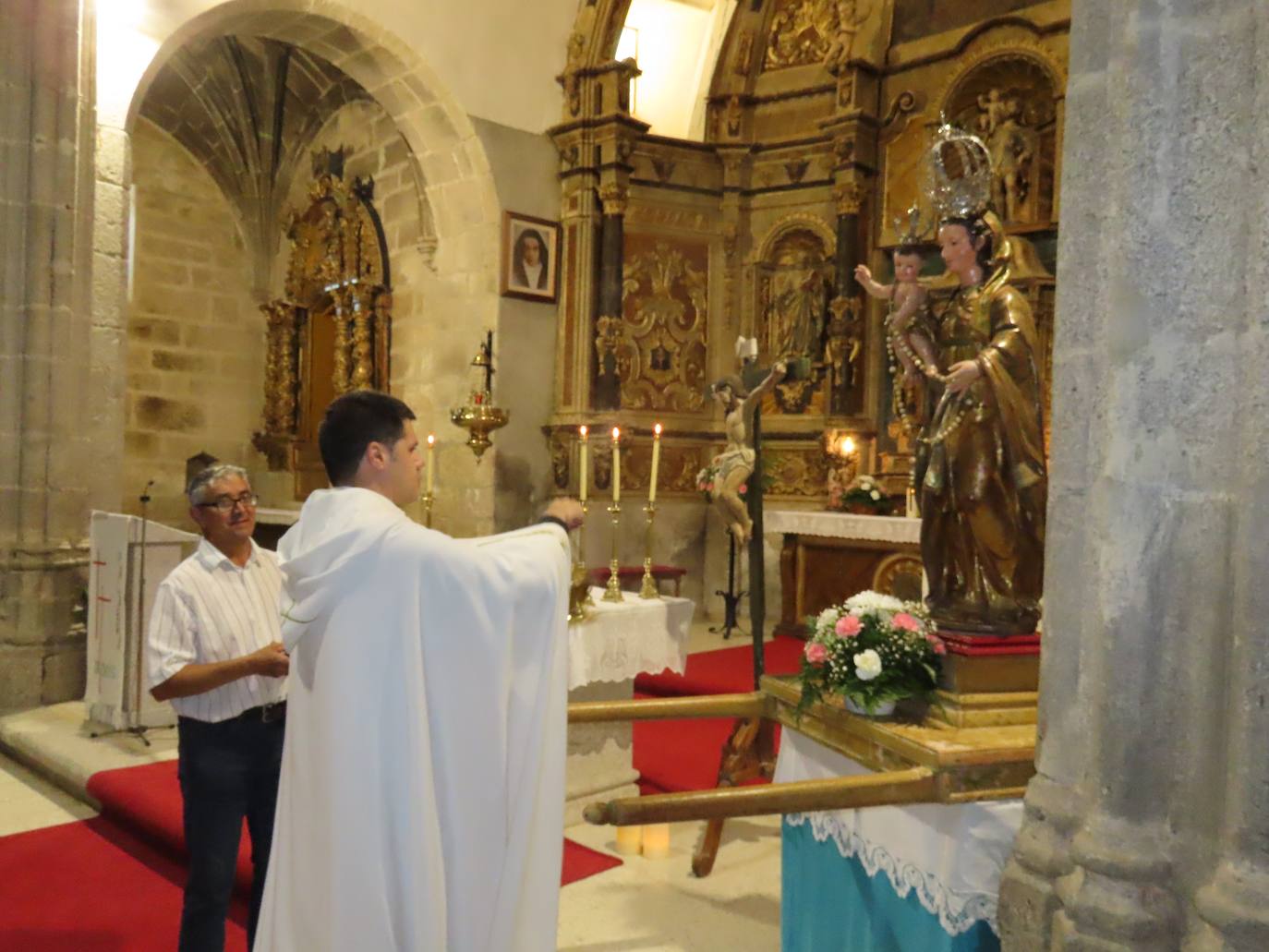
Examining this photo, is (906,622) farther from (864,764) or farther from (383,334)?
(383,334)

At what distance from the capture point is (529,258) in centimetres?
941

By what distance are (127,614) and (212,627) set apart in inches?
119

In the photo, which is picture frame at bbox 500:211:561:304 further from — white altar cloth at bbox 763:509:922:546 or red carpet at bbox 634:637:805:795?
red carpet at bbox 634:637:805:795

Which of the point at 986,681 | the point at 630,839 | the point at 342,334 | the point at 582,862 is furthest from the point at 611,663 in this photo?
the point at 342,334

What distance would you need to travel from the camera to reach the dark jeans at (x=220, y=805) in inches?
110

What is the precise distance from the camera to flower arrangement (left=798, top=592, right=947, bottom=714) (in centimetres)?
273

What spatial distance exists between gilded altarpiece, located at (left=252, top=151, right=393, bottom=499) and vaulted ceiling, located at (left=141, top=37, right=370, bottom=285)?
49 centimetres

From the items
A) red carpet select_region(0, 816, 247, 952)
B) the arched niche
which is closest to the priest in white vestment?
red carpet select_region(0, 816, 247, 952)

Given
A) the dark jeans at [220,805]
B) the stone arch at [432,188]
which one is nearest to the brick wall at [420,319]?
the stone arch at [432,188]

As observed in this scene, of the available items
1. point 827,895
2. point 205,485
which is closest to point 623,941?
point 827,895

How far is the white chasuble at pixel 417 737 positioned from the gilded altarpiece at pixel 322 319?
8.58 m

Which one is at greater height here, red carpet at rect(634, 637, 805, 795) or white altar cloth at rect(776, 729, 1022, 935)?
white altar cloth at rect(776, 729, 1022, 935)

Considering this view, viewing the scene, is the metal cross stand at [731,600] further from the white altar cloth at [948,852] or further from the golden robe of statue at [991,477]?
the white altar cloth at [948,852]

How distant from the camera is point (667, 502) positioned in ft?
32.7
